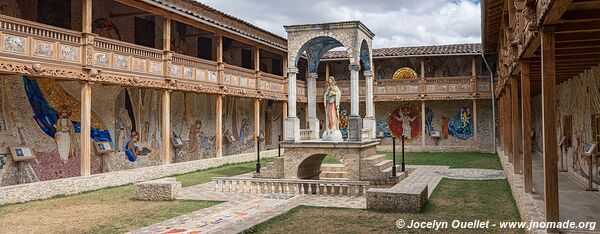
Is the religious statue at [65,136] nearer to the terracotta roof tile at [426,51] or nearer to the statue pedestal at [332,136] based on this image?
the statue pedestal at [332,136]

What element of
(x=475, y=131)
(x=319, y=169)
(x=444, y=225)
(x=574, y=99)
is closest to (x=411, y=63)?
(x=475, y=131)

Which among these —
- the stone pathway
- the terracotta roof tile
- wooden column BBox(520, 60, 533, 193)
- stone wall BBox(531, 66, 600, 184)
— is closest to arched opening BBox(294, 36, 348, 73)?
the stone pathway

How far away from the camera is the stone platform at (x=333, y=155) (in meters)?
15.8

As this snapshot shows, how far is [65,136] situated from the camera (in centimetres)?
1612

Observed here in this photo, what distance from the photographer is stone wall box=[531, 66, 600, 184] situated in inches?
451

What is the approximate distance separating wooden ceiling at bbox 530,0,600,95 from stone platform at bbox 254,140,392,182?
5688mm

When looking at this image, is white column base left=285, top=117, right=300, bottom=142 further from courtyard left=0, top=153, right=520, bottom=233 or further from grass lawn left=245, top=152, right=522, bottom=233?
grass lawn left=245, top=152, right=522, bottom=233

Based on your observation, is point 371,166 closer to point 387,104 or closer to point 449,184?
point 449,184

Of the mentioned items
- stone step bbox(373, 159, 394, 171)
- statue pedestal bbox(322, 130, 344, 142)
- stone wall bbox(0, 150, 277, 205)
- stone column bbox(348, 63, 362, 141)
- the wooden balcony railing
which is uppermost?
the wooden balcony railing

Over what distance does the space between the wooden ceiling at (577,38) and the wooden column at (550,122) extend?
34 centimetres

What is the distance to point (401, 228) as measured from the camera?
28.8 feet

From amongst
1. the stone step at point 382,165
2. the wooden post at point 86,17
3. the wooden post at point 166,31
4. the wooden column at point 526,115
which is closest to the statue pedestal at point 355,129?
the stone step at point 382,165

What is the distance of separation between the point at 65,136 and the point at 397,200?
11.5m

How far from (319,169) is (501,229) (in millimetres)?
10403
